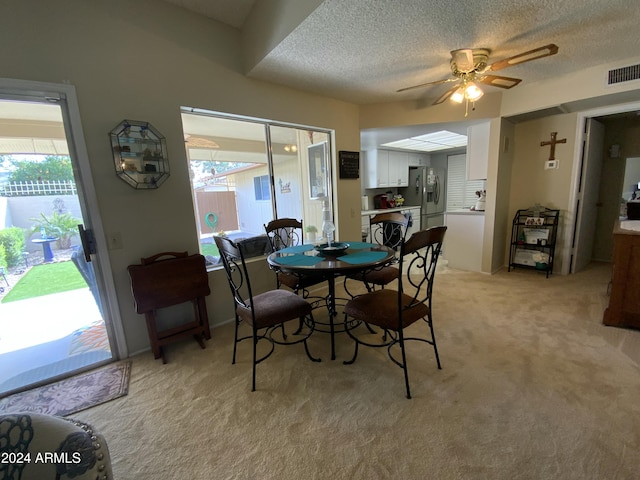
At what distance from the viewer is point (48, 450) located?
0.76m

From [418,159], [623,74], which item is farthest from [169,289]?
[418,159]

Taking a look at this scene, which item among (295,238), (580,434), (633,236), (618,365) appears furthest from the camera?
(295,238)

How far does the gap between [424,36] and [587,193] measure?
3.41 meters

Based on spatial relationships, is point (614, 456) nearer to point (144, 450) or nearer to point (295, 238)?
point (144, 450)

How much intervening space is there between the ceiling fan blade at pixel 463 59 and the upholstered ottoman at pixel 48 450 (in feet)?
10.3

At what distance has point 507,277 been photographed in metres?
3.78

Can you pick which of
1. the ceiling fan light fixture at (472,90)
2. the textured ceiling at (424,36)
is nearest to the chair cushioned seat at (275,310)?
the textured ceiling at (424,36)

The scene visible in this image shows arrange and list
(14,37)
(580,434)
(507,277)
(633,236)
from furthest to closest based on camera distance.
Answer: (507,277)
(633,236)
(14,37)
(580,434)

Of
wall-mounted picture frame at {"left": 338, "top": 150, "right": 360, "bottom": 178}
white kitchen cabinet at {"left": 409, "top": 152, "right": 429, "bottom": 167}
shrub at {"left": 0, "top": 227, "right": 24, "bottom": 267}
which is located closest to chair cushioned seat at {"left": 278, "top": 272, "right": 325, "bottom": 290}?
wall-mounted picture frame at {"left": 338, "top": 150, "right": 360, "bottom": 178}

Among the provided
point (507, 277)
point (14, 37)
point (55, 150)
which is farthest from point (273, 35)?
point (507, 277)

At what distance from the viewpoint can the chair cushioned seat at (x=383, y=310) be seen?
69.3 inches

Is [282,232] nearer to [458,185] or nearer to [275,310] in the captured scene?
[275,310]

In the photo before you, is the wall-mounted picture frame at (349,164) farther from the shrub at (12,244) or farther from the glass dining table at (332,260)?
the shrub at (12,244)

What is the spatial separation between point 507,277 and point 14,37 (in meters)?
5.22
